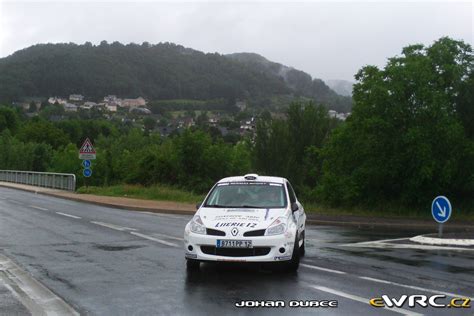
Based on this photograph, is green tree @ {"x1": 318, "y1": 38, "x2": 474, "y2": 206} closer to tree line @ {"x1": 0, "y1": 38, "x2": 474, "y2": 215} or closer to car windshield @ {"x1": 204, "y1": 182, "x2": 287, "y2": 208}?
tree line @ {"x1": 0, "y1": 38, "x2": 474, "y2": 215}

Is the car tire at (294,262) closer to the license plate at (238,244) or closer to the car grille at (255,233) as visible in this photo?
the car grille at (255,233)

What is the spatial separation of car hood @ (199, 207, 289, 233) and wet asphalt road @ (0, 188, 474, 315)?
0.78 meters

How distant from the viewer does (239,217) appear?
9898 mm

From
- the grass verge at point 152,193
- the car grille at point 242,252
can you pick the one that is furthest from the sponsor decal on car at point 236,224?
the grass verge at point 152,193

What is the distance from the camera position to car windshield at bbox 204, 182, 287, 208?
10805 mm

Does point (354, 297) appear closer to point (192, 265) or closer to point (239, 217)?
point (239, 217)

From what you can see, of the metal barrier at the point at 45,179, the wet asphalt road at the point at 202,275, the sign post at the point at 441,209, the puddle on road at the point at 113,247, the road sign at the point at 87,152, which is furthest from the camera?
the metal barrier at the point at 45,179

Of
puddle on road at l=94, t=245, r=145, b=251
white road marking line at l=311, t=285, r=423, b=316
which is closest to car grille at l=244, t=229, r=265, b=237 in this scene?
white road marking line at l=311, t=285, r=423, b=316

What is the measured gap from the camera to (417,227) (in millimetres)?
19609

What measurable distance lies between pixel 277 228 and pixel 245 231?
54cm

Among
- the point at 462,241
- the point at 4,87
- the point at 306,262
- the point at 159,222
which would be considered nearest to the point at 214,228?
the point at 306,262

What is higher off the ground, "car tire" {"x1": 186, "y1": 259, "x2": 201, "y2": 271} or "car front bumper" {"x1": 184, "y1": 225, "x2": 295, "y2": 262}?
"car front bumper" {"x1": 184, "y1": 225, "x2": 295, "y2": 262}

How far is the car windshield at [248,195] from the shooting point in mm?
10805

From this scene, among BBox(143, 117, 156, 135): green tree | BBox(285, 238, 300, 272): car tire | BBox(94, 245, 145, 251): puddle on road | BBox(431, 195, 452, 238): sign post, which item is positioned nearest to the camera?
BBox(285, 238, 300, 272): car tire
